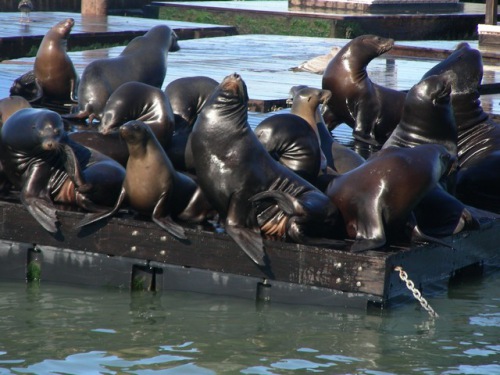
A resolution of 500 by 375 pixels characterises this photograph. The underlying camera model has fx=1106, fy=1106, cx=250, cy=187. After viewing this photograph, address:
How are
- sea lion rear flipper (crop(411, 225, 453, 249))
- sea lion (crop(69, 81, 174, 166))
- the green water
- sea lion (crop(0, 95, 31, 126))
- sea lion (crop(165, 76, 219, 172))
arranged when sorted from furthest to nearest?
1. sea lion (crop(165, 76, 219, 172))
2. sea lion (crop(0, 95, 31, 126))
3. sea lion (crop(69, 81, 174, 166))
4. sea lion rear flipper (crop(411, 225, 453, 249))
5. the green water

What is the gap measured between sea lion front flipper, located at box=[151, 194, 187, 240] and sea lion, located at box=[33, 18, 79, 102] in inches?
166

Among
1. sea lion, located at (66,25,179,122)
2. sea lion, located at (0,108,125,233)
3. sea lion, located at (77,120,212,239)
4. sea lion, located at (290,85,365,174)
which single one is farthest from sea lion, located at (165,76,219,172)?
sea lion, located at (77,120,212,239)

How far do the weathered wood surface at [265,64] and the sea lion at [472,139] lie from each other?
2103mm

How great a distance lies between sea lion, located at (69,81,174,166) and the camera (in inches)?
291

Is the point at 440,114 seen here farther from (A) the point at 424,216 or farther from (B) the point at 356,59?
(B) the point at 356,59

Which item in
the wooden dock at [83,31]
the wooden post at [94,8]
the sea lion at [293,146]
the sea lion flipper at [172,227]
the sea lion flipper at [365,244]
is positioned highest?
the wooden post at [94,8]

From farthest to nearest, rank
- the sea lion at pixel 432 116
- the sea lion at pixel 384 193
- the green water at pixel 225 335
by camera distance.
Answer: the sea lion at pixel 432 116 < the sea lion at pixel 384 193 < the green water at pixel 225 335

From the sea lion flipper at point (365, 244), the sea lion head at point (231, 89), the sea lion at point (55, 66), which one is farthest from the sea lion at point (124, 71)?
the sea lion flipper at point (365, 244)

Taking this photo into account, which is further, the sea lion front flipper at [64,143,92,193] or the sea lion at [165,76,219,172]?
the sea lion at [165,76,219,172]

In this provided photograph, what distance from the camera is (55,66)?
1028 centimetres

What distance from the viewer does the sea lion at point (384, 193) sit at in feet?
20.5

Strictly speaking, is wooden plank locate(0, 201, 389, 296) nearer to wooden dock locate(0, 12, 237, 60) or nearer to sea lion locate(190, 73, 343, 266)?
sea lion locate(190, 73, 343, 266)

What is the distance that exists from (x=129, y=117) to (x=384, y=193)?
7.31 ft

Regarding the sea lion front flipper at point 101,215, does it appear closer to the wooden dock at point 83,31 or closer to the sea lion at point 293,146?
the sea lion at point 293,146
